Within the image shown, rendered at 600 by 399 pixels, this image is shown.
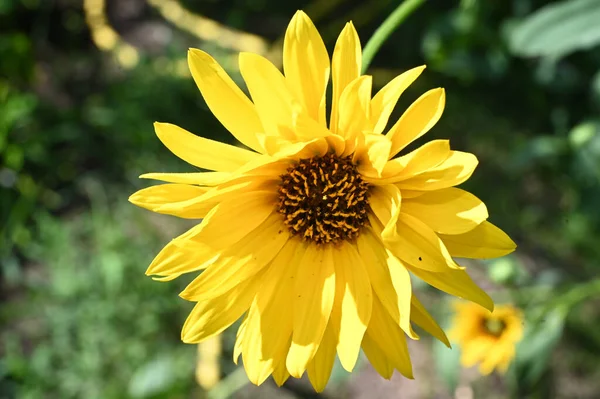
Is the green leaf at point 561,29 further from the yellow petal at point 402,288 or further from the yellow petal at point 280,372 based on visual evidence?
the yellow petal at point 280,372

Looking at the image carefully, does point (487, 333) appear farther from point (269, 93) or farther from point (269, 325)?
point (269, 93)

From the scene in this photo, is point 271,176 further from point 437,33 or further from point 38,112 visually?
point 38,112

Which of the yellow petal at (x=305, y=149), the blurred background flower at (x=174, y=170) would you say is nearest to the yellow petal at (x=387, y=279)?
the yellow petal at (x=305, y=149)

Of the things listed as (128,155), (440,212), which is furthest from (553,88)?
(128,155)

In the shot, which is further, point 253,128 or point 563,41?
point 563,41

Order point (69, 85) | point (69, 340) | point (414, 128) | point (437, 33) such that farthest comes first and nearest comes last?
point (69, 85), point (69, 340), point (437, 33), point (414, 128)

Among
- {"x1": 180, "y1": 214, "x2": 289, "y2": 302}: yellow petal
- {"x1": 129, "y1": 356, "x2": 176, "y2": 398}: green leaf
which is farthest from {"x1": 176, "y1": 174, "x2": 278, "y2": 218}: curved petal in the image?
{"x1": 129, "y1": 356, "x2": 176, "y2": 398}: green leaf
